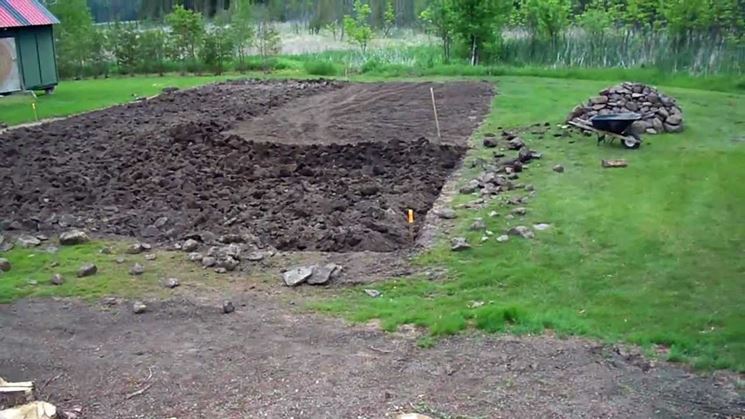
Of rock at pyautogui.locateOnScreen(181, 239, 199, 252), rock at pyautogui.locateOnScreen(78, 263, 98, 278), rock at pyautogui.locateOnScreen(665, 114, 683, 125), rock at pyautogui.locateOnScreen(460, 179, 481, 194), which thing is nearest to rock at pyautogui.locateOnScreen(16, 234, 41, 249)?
rock at pyautogui.locateOnScreen(78, 263, 98, 278)

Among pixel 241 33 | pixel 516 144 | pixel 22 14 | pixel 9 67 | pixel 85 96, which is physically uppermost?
pixel 22 14

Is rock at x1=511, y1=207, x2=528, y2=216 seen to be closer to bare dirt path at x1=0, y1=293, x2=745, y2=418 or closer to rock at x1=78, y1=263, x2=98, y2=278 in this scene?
bare dirt path at x1=0, y1=293, x2=745, y2=418

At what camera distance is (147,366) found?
22.1ft

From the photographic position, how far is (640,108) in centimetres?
1553

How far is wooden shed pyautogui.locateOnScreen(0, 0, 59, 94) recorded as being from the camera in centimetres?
2302

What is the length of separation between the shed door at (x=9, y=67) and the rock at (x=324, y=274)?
58.7ft

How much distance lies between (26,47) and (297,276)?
18.4 meters

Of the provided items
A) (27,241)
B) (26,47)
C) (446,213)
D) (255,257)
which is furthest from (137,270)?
(26,47)

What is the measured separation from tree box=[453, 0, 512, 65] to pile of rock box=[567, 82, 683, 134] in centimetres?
1249

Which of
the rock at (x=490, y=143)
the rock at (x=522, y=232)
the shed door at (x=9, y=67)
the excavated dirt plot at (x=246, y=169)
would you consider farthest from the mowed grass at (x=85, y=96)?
the rock at (x=522, y=232)

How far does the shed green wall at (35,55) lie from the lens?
76.7 ft

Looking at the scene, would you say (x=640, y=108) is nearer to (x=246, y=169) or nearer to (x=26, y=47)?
(x=246, y=169)

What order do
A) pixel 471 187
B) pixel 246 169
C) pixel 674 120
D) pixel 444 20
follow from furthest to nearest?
1. pixel 444 20
2. pixel 674 120
3. pixel 246 169
4. pixel 471 187

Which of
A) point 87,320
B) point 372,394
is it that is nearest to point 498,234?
point 372,394
